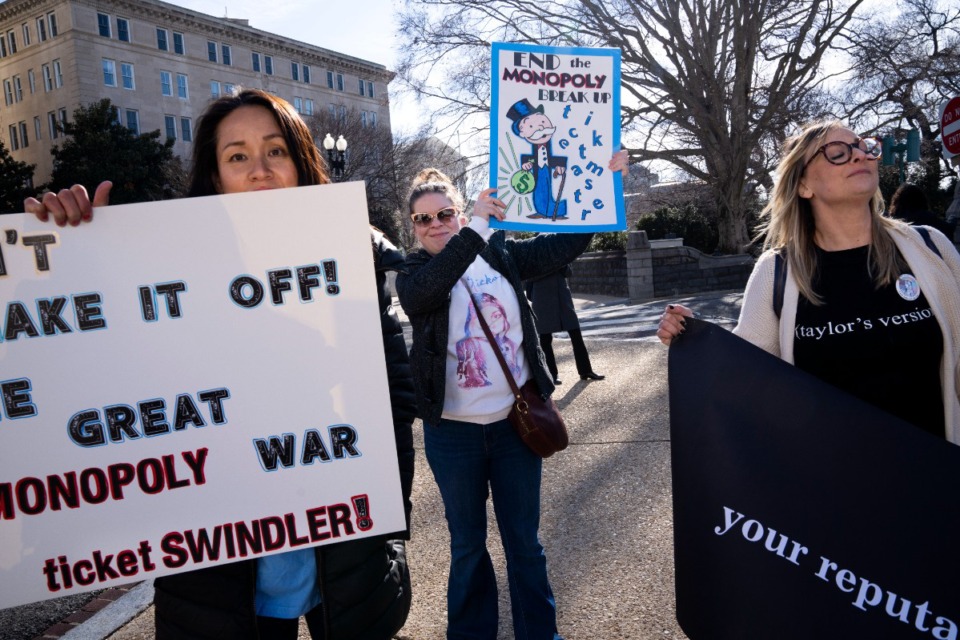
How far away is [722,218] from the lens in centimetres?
2492

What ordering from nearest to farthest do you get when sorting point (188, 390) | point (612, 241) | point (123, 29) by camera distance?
point (188, 390) < point (612, 241) < point (123, 29)

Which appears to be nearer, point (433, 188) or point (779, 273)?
point (779, 273)

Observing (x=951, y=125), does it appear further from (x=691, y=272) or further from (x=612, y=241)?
(x=612, y=241)

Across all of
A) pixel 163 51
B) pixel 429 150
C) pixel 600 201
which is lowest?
pixel 600 201

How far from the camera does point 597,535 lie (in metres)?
3.90

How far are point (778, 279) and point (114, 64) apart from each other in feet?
187

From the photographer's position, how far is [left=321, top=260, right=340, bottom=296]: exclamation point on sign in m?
1.76

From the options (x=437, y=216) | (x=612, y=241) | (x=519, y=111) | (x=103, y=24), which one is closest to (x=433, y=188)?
(x=437, y=216)

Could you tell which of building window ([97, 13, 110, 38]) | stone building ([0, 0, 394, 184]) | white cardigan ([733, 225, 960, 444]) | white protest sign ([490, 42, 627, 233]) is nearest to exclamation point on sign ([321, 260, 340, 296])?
white protest sign ([490, 42, 627, 233])

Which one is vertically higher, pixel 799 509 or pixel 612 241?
pixel 612 241

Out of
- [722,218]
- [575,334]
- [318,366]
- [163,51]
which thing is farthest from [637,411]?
[163,51]

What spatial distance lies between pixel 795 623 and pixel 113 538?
1.79 metres

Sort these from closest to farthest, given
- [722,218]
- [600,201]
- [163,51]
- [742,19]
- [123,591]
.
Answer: [600,201], [123,591], [742,19], [722,218], [163,51]

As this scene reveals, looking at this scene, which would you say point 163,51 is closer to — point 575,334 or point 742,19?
point 742,19
